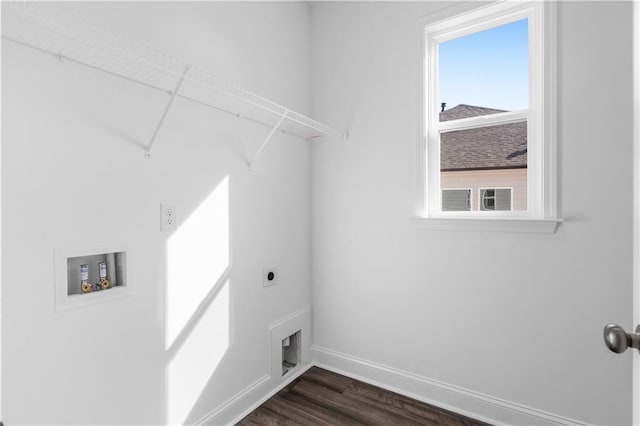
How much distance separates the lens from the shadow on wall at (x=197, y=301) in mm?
1521

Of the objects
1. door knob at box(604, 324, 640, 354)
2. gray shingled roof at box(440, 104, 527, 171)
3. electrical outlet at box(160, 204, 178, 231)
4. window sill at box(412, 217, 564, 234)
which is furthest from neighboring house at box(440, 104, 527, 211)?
electrical outlet at box(160, 204, 178, 231)

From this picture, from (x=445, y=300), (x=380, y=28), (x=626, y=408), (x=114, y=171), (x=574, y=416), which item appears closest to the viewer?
(x=114, y=171)

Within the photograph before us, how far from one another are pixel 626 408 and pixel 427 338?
929 mm

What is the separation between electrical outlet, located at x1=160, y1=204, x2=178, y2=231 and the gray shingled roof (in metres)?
1.59

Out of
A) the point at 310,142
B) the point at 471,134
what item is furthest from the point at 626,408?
the point at 310,142

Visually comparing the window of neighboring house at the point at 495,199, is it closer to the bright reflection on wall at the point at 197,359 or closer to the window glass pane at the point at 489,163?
the window glass pane at the point at 489,163

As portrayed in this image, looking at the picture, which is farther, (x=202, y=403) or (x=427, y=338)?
(x=427, y=338)

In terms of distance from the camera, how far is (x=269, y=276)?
208 cm

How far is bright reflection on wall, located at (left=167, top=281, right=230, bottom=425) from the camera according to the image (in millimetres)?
1525

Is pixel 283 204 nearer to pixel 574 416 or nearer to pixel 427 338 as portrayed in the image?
pixel 427 338

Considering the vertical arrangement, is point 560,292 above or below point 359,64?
below

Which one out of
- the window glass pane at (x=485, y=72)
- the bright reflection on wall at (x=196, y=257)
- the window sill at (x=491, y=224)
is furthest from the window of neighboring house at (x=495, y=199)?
the bright reflection on wall at (x=196, y=257)

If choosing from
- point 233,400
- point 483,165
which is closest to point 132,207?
point 233,400

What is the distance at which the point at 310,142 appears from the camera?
2.45m
